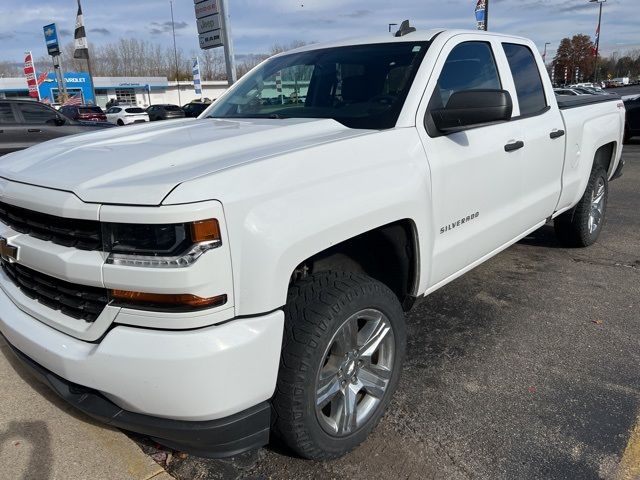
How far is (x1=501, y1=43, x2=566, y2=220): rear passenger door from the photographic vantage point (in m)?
3.63

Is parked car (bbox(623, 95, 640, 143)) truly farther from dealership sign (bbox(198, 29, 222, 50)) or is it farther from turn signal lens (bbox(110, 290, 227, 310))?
turn signal lens (bbox(110, 290, 227, 310))

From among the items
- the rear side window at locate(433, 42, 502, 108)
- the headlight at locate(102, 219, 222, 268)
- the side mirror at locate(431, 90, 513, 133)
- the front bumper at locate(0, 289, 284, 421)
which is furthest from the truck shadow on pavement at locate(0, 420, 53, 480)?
the rear side window at locate(433, 42, 502, 108)

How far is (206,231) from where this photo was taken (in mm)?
1761

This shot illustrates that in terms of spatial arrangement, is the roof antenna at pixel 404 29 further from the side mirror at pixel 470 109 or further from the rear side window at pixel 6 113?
the rear side window at pixel 6 113

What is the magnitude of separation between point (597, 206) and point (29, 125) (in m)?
8.11

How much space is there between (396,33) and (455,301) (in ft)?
6.44

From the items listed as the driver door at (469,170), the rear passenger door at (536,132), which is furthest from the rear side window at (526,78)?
the driver door at (469,170)

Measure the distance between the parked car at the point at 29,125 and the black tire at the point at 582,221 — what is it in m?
6.90

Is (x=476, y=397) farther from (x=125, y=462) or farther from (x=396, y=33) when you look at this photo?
(x=396, y=33)

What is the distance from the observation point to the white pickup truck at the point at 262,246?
1.78 m

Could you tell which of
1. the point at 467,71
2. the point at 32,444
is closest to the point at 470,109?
the point at 467,71

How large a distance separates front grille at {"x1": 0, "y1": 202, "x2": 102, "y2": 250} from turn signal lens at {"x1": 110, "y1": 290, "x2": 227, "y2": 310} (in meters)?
0.19

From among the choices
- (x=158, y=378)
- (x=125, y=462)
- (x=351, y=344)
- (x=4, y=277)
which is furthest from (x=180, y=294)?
(x=4, y=277)

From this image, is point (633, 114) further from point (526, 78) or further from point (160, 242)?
point (160, 242)
